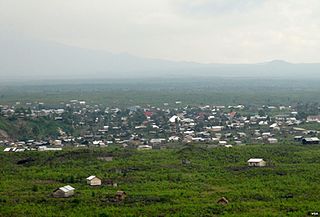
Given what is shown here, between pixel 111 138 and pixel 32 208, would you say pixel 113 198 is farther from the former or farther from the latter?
pixel 111 138

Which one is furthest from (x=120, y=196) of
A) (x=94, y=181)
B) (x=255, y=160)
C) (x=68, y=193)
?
(x=255, y=160)

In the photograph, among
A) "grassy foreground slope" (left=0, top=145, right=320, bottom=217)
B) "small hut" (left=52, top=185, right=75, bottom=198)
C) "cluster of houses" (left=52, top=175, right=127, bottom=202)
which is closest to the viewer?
"grassy foreground slope" (left=0, top=145, right=320, bottom=217)

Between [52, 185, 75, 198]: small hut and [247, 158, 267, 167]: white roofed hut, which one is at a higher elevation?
[52, 185, 75, 198]: small hut

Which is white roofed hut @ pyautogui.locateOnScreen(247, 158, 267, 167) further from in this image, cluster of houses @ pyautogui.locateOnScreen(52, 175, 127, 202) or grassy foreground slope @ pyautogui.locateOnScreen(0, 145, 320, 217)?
cluster of houses @ pyautogui.locateOnScreen(52, 175, 127, 202)

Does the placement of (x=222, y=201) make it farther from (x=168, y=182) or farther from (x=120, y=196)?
(x=168, y=182)

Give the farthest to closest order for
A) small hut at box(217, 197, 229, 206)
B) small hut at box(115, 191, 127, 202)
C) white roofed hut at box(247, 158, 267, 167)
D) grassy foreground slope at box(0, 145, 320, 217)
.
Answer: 1. white roofed hut at box(247, 158, 267, 167)
2. small hut at box(115, 191, 127, 202)
3. small hut at box(217, 197, 229, 206)
4. grassy foreground slope at box(0, 145, 320, 217)

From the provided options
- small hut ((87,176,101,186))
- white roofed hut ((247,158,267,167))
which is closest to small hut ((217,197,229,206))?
small hut ((87,176,101,186))
